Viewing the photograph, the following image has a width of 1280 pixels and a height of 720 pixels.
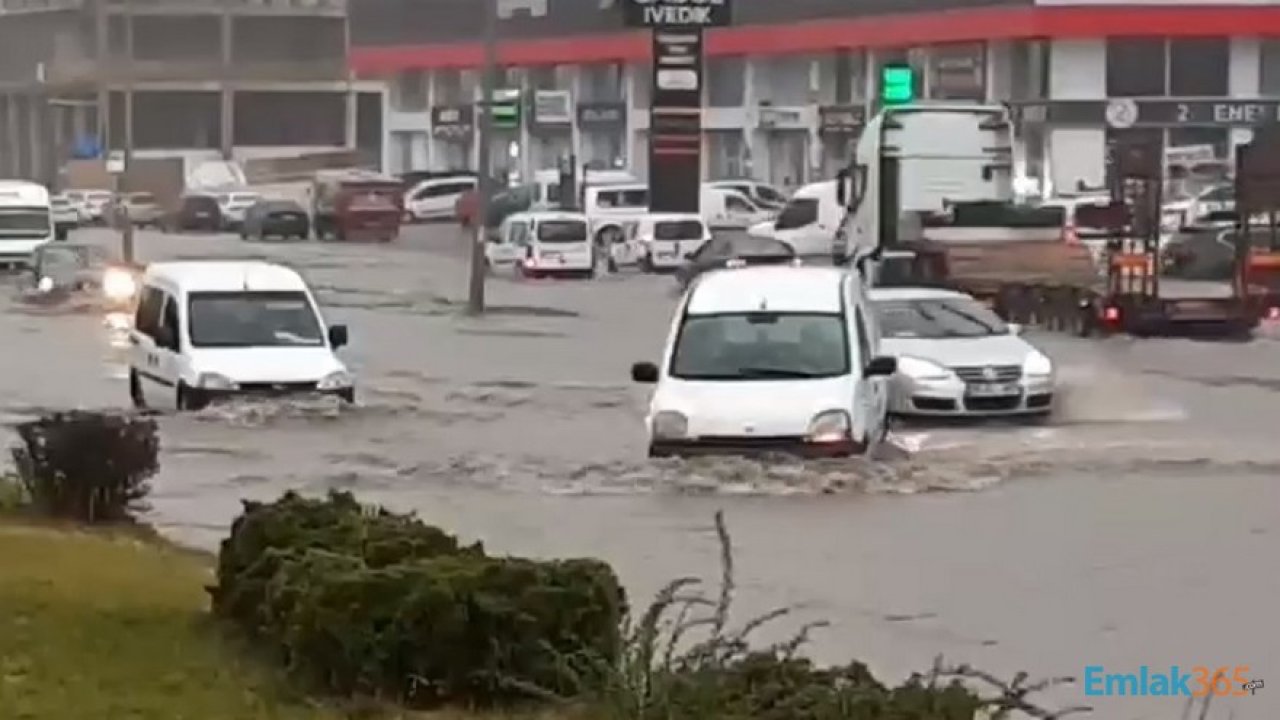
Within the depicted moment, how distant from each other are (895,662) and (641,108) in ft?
279

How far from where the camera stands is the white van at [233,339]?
92.3ft

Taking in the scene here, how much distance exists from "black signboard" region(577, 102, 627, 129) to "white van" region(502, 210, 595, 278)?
35.7 meters

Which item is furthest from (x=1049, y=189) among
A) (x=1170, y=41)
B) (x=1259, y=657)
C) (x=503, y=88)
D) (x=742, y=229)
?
(x=1259, y=657)

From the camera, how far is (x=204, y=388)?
91.9ft

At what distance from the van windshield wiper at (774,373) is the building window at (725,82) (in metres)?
71.2

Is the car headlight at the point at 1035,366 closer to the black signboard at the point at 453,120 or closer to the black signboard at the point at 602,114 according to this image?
the black signboard at the point at 602,114

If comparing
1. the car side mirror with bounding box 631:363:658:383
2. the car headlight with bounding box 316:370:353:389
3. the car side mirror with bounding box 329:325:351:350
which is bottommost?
the car headlight with bounding box 316:370:353:389

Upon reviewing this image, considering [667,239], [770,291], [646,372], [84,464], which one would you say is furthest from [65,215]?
[84,464]

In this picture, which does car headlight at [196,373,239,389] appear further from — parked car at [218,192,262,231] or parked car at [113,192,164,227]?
parked car at [113,192,164,227]

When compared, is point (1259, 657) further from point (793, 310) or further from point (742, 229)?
point (742, 229)

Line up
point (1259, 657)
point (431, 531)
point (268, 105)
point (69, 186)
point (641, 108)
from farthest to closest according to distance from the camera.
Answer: point (268, 105), point (69, 186), point (641, 108), point (1259, 657), point (431, 531)

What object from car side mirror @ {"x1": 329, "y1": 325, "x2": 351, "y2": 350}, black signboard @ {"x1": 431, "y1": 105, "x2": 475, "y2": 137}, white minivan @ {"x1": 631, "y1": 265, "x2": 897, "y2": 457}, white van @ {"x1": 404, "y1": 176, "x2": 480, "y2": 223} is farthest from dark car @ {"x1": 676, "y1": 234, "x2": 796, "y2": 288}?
black signboard @ {"x1": 431, "y1": 105, "x2": 475, "y2": 137}

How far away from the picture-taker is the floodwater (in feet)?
48.4

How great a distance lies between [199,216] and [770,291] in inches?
2733
